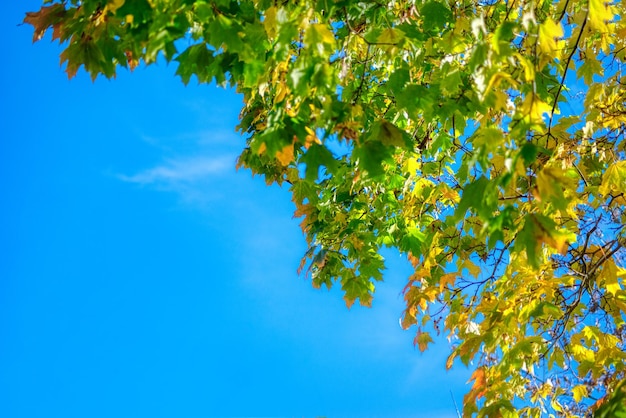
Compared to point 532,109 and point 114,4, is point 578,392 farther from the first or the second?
point 114,4

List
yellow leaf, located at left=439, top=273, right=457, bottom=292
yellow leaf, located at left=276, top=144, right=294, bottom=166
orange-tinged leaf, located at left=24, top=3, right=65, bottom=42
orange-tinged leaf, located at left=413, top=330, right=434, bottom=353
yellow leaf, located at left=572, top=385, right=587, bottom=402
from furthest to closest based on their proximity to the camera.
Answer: orange-tinged leaf, located at left=413, top=330, right=434, bottom=353, yellow leaf, located at left=572, top=385, right=587, bottom=402, yellow leaf, located at left=439, top=273, right=457, bottom=292, orange-tinged leaf, located at left=24, top=3, right=65, bottom=42, yellow leaf, located at left=276, top=144, right=294, bottom=166

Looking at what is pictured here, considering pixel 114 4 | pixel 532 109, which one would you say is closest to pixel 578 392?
pixel 532 109

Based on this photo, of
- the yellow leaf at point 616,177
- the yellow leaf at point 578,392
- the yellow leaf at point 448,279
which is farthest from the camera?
the yellow leaf at point 578,392

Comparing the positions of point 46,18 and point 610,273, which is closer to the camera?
point 46,18

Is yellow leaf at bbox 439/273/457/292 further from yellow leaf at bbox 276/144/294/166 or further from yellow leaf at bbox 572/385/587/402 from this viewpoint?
yellow leaf at bbox 276/144/294/166

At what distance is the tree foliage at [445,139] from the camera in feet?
6.26

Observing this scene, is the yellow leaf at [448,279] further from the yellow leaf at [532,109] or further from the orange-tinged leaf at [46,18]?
the orange-tinged leaf at [46,18]

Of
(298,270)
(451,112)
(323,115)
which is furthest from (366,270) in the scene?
(323,115)

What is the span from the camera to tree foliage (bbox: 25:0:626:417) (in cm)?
191

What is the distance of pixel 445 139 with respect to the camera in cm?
384

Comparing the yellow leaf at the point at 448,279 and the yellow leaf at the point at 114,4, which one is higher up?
the yellow leaf at the point at 448,279

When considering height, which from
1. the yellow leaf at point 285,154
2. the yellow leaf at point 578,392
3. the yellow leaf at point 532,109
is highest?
the yellow leaf at point 578,392

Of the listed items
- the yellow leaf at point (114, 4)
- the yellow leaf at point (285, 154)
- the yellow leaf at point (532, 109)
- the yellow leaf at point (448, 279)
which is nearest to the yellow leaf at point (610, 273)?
the yellow leaf at point (448, 279)

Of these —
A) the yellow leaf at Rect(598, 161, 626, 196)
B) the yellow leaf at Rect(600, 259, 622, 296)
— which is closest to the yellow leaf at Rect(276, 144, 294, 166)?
the yellow leaf at Rect(598, 161, 626, 196)
